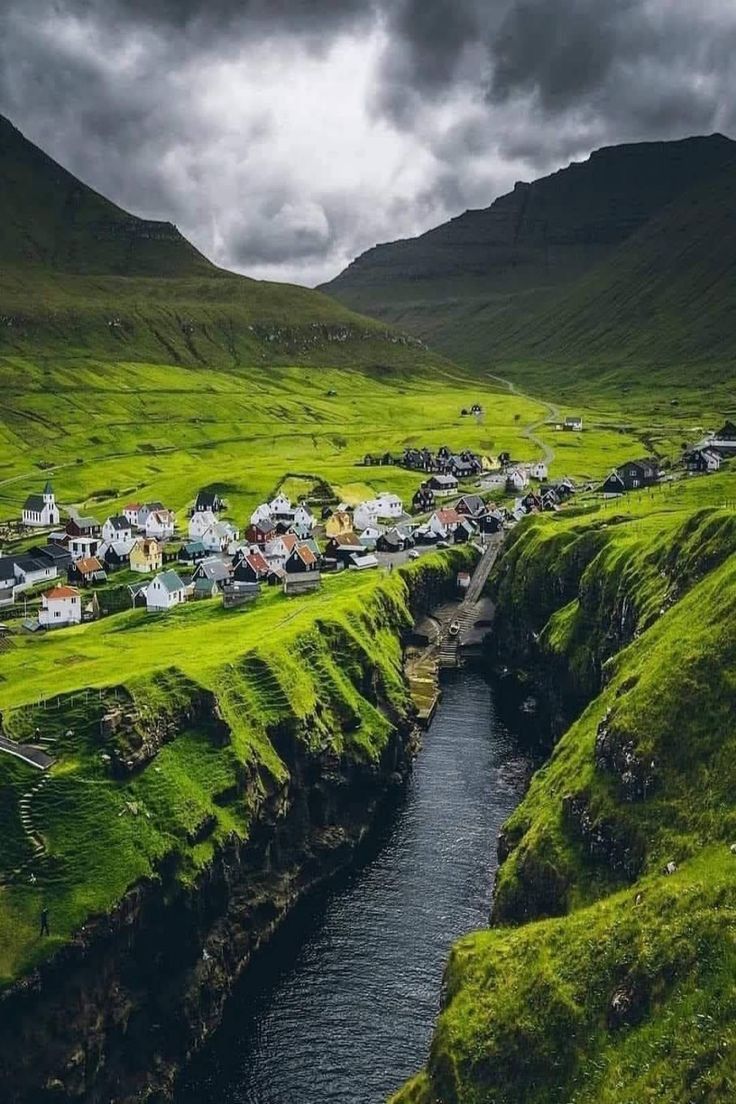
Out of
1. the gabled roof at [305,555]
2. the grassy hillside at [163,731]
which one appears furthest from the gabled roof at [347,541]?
the grassy hillside at [163,731]

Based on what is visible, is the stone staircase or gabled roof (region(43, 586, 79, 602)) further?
the stone staircase

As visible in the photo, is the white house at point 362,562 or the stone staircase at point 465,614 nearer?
the stone staircase at point 465,614

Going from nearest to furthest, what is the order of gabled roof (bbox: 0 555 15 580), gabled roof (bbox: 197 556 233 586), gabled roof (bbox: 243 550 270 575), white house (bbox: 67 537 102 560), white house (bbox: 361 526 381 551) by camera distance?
gabled roof (bbox: 197 556 233 586), gabled roof (bbox: 0 555 15 580), gabled roof (bbox: 243 550 270 575), white house (bbox: 67 537 102 560), white house (bbox: 361 526 381 551)

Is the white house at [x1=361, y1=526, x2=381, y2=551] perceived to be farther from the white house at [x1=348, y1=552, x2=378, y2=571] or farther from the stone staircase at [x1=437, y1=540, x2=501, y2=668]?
the stone staircase at [x1=437, y1=540, x2=501, y2=668]

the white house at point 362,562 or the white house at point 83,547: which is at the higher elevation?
the white house at point 83,547

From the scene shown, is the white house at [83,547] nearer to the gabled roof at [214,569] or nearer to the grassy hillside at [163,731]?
the gabled roof at [214,569]

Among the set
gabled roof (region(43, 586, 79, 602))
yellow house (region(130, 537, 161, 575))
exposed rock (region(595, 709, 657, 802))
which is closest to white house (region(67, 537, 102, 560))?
yellow house (region(130, 537, 161, 575))

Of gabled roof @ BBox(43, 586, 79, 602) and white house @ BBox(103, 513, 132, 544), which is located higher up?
white house @ BBox(103, 513, 132, 544)

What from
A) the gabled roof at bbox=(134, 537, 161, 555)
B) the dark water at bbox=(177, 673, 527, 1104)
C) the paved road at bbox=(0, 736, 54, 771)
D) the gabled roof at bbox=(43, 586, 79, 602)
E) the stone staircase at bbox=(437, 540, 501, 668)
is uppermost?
the gabled roof at bbox=(134, 537, 161, 555)
